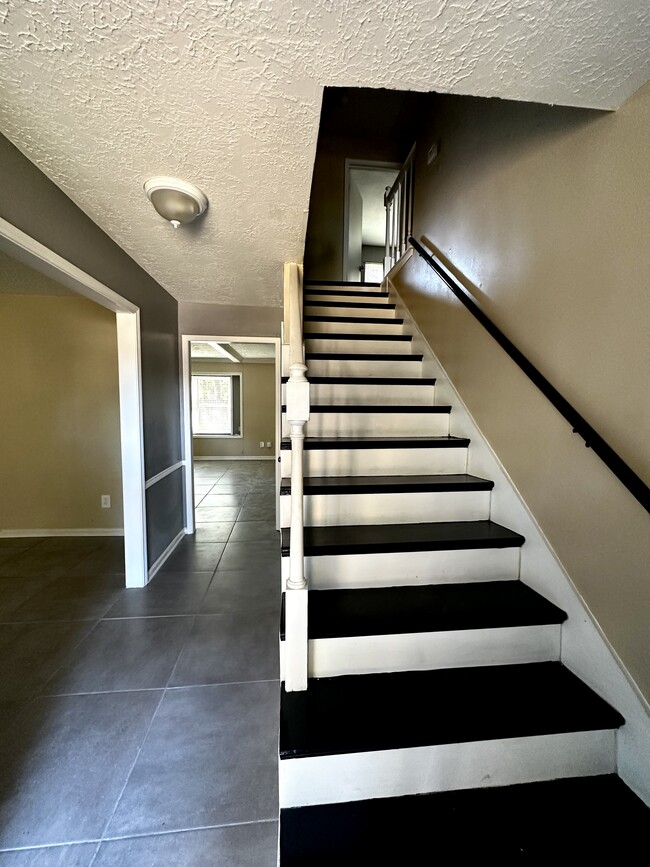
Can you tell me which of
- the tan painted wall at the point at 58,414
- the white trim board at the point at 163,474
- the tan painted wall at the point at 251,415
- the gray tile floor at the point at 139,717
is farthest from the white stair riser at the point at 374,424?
the tan painted wall at the point at 251,415

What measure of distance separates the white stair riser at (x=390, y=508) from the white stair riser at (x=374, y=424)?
1.78ft

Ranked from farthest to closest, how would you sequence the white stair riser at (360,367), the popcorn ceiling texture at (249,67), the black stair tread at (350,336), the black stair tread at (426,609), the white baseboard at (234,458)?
the white baseboard at (234,458)
the black stair tread at (350,336)
the white stair riser at (360,367)
the black stair tread at (426,609)
the popcorn ceiling texture at (249,67)

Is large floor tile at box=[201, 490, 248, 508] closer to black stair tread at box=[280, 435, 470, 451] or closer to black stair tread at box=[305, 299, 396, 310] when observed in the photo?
black stair tread at box=[305, 299, 396, 310]

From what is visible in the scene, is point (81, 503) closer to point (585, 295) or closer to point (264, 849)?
point (264, 849)

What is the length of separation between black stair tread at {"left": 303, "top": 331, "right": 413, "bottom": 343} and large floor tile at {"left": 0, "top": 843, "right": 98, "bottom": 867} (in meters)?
2.58

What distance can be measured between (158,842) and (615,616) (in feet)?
4.94

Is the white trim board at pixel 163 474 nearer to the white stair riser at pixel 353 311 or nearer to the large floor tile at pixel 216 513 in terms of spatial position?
the large floor tile at pixel 216 513

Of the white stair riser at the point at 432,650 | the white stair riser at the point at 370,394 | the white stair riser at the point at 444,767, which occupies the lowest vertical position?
the white stair riser at the point at 444,767

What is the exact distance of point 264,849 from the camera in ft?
3.39

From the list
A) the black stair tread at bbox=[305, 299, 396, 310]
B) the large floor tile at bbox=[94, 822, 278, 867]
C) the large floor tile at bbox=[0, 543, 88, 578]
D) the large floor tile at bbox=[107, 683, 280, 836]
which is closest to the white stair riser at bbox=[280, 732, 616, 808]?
the large floor tile at bbox=[94, 822, 278, 867]

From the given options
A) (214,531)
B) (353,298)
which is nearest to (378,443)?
(353,298)

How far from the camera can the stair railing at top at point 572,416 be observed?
0.97 m

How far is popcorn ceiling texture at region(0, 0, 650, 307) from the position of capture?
30.2 inches

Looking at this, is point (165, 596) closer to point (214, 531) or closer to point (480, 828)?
point (214, 531)
